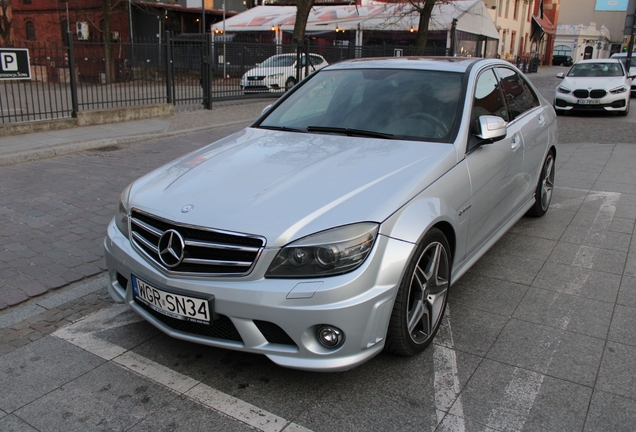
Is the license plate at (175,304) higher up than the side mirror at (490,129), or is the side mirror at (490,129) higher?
the side mirror at (490,129)

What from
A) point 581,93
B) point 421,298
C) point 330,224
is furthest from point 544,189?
point 581,93

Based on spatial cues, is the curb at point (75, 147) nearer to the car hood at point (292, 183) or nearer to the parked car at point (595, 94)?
the car hood at point (292, 183)

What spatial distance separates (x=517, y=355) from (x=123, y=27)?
3696 cm

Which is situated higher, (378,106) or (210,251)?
(378,106)

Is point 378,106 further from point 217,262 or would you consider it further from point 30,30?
point 30,30

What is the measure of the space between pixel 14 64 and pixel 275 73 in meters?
8.91

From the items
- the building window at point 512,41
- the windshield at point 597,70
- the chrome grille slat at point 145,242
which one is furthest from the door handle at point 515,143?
the building window at point 512,41

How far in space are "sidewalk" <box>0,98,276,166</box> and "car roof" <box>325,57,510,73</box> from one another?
6.18 meters

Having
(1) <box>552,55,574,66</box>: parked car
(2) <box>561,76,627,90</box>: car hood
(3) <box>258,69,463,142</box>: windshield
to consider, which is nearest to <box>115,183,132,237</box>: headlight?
(3) <box>258,69,463,142</box>: windshield

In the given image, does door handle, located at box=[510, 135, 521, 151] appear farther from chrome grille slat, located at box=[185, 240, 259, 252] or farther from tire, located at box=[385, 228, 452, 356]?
chrome grille slat, located at box=[185, 240, 259, 252]

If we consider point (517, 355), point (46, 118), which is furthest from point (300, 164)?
point (46, 118)

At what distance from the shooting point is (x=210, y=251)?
275cm

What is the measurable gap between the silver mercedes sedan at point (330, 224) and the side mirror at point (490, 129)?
12 millimetres

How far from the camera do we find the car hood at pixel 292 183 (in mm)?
2729
